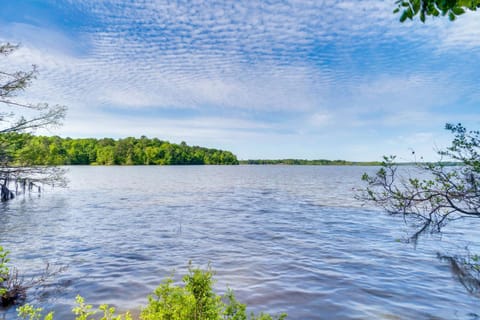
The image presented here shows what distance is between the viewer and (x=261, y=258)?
36.6 ft

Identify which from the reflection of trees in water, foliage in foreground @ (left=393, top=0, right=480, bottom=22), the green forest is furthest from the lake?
the green forest

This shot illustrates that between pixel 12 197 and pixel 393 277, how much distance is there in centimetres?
3662

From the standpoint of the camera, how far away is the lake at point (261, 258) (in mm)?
7492

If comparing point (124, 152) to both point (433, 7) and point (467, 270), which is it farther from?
point (433, 7)

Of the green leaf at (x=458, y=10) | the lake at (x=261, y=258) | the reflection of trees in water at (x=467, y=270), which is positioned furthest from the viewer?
the reflection of trees in water at (x=467, y=270)

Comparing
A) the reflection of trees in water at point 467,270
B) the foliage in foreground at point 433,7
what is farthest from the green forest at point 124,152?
the foliage in foreground at point 433,7

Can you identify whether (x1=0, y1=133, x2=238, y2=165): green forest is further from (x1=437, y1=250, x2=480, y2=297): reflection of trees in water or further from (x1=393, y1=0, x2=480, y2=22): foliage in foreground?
(x1=393, y1=0, x2=480, y2=22): foliage in foreground

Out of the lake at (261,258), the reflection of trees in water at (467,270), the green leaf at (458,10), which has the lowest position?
the lake at (261,258)

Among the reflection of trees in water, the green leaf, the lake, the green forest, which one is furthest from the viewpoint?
the green forest

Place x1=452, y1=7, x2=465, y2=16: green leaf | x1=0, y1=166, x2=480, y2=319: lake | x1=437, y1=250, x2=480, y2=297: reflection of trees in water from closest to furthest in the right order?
x1=452, y1=7, x2=465, y2=16: green leaf → x1=0, y1=166, x2=480, y2=319: lake → x1=437, y1=250, x2=480, y2=297: reflection of trees in water

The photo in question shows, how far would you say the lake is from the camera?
7492 mm

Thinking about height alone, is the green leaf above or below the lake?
above

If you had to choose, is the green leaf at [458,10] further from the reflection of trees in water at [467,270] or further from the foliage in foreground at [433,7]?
the reflection of trees in water at [467,270]

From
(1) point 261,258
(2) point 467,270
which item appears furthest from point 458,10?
(2) point 467,270
